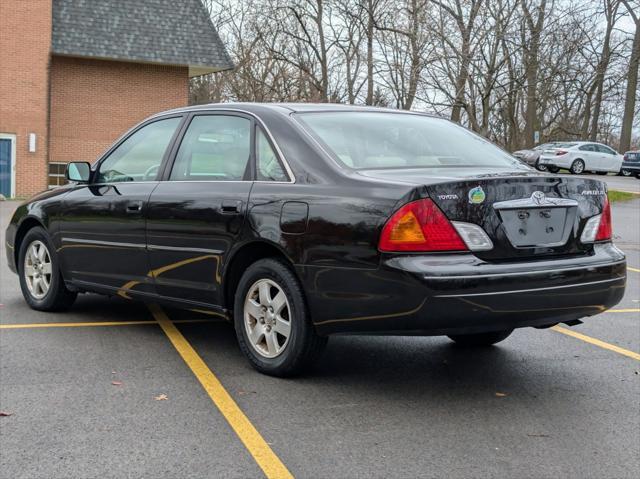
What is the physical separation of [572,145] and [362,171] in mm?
34280

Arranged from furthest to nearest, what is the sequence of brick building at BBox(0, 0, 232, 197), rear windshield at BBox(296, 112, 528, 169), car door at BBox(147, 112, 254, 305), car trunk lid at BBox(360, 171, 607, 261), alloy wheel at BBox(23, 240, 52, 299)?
brick building at BBox(0, 0, 232, 197) < alloy wheel at BBox(23, 240, 52, 299) < car door at BBox(147, 112, 254, 305) < rear windshield at BBox(296, 112, 528, 169) < car trunk lid at BBox(360, 171, 607, 261)

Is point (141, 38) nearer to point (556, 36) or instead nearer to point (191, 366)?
point (556, 36)

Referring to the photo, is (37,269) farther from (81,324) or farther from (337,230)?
(337,230)

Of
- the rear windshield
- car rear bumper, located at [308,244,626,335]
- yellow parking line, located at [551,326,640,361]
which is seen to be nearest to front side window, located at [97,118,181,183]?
the rear windshield

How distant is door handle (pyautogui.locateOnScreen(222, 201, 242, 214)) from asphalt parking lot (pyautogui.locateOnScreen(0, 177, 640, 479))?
0.98m

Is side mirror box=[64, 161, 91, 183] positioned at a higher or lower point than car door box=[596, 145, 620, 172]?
lower

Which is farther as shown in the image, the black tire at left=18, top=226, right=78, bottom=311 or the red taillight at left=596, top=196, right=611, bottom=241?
the black tire at left=18, top=226, right=78, bottom=311

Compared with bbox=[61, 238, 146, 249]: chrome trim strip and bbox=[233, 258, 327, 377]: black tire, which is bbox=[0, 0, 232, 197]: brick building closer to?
bbox=[61, 238, 146, 249]: chrome trim strip

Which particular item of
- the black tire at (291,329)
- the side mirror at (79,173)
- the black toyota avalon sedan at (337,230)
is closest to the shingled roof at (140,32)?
the side mirror at (79,173)

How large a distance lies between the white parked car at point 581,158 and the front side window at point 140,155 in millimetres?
32186

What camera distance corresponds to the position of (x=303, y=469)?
3709 millimetres

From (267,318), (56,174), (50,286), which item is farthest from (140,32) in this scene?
(267,318)

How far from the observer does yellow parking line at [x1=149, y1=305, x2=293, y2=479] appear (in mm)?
3749

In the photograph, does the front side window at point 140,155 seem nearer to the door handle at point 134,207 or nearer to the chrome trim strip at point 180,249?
the door handle at point 134,207
